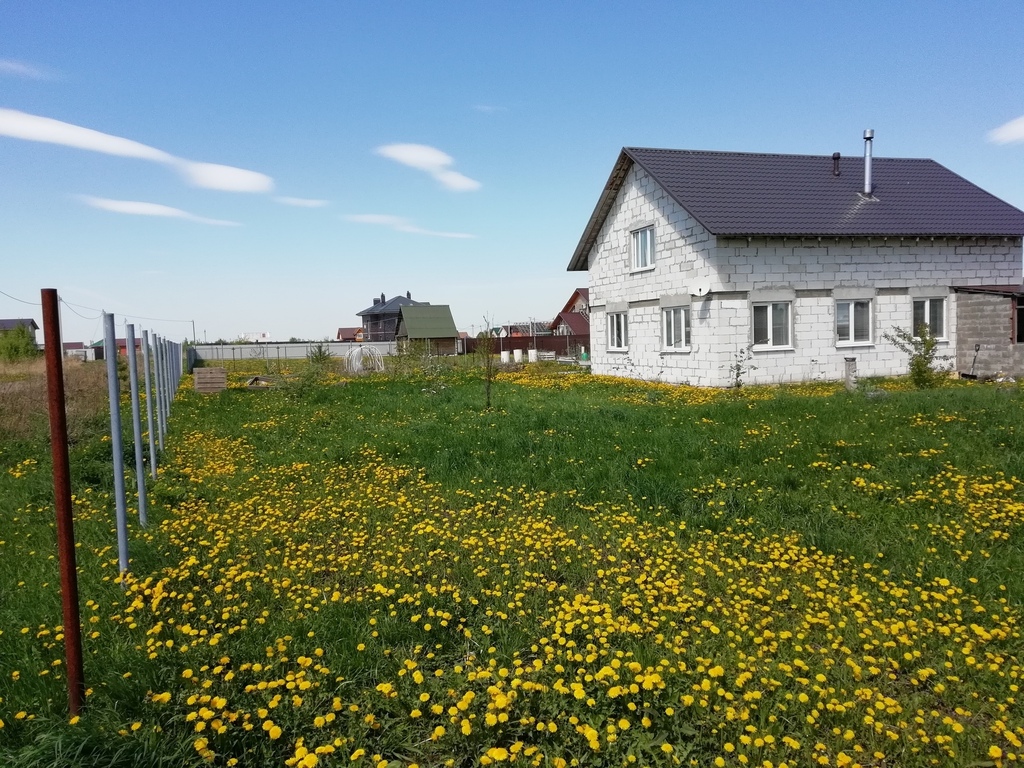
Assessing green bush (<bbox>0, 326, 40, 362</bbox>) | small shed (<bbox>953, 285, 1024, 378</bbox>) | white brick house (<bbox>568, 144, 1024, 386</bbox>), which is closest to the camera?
white brick house (<bbox>568, 144, 1024, 386</bbox>)

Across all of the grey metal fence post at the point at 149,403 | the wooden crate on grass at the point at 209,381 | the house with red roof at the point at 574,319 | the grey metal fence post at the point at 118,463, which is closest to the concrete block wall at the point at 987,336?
the grey metal fence post at the point at 149,403

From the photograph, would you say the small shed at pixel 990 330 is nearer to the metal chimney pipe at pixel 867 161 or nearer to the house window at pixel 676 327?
the metal chimney pipe at pixel 867 161

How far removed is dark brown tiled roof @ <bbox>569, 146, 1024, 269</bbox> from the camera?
17391 millimetres

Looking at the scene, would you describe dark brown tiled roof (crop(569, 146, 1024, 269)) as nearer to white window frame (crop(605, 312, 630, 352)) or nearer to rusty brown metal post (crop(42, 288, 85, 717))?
white window frame (crop(605, 312, 630, 352))

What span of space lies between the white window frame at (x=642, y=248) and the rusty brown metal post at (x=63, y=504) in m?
18.3

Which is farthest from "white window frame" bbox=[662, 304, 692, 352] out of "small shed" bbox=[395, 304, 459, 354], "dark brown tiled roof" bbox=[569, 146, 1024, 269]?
"small shed" bbox=[395, 304, 459, 354]

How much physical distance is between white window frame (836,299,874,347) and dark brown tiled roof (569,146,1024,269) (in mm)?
1894

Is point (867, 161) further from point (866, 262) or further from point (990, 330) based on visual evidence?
point (990, 330)

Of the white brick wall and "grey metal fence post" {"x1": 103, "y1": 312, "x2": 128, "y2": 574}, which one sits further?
the white brick wall

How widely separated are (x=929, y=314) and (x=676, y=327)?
24.0 ft

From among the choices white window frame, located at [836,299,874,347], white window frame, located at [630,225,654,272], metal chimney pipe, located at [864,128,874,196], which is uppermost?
metal chimney pipe, located at [864,128,874,196]

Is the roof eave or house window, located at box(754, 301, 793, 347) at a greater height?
the roof eave

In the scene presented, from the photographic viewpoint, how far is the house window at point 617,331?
72.2 ft

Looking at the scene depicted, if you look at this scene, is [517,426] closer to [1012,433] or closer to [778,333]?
[1012,433]
